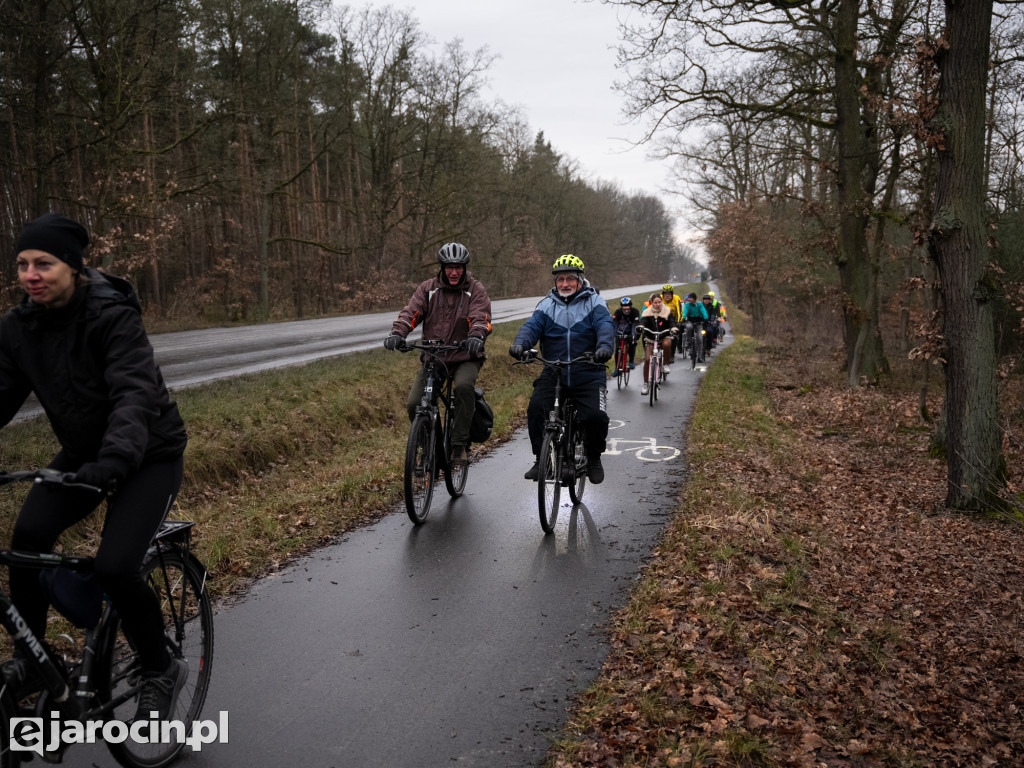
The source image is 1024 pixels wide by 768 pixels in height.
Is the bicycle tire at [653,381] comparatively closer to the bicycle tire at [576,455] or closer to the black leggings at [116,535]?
A: the bicycle tire at [576,455]

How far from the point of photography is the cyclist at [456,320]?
7.26 meters

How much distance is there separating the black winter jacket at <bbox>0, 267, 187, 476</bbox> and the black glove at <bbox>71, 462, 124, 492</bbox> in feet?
0.34

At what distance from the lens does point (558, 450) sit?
6945 millimetres

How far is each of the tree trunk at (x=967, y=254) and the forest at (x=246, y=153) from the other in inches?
664

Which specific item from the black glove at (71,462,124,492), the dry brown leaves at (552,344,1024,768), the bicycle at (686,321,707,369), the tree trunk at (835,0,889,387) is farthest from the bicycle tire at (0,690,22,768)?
the bicycle at (686,321,707,369)

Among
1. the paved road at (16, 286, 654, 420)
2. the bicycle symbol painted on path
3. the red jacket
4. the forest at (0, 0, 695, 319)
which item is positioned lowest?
the bicycle symbol painted on path

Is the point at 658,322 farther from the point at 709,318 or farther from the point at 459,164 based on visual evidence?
the point at 459,164

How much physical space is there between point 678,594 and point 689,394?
11392 millimetres

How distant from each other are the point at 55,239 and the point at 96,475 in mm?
890

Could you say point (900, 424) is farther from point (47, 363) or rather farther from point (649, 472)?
point (47, 363)

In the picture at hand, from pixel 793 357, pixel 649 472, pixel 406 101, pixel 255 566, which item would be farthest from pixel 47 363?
pixel 406 101

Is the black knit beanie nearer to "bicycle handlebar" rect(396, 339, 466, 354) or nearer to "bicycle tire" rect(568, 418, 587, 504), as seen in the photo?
"bicycle handlebar" rect(396, 339, 466, 354)

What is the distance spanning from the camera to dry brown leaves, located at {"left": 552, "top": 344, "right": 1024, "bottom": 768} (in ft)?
12.1

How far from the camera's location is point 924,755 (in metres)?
3.66
